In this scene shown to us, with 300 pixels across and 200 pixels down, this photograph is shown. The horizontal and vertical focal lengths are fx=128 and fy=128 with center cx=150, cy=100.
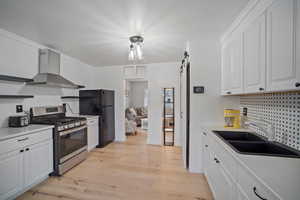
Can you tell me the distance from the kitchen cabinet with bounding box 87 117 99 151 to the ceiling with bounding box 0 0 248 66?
6.03ft

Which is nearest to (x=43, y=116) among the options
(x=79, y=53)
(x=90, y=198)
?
(x=79, y=53)

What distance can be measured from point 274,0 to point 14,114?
3.80 m

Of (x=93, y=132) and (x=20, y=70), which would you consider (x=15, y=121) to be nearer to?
(x=20, y=70)

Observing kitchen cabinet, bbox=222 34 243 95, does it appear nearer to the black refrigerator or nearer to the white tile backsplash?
the white tile backsplash

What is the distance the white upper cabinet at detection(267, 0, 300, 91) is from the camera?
3.11 ft

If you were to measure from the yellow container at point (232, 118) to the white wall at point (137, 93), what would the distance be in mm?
5570

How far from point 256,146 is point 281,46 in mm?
1079

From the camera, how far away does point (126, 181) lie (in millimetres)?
2189

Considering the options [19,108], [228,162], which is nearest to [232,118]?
[228,162]

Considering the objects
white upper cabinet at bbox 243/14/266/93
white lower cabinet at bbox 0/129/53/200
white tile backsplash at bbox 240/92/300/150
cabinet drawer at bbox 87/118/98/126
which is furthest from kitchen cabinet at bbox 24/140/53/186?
white tile backsplash at bbox 240/92/300/150

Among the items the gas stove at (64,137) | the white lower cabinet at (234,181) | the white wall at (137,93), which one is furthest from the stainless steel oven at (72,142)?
the white wall at (137,93)

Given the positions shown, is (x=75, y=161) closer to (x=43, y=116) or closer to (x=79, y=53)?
(x=43, y=116)

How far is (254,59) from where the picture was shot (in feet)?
4.57

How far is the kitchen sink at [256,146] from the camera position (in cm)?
119
